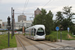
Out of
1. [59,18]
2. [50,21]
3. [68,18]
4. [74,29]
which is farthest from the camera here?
[59,18]

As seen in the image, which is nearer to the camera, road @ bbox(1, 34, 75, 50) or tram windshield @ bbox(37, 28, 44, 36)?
road @ bbox(1, 34, 75, 50)

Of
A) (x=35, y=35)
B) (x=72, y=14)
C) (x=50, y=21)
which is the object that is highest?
(x=72, y=14)

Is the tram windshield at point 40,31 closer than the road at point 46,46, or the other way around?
the road at point 46,46

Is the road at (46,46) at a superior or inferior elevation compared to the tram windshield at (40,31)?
inferior

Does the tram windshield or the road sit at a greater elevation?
the tram windshield

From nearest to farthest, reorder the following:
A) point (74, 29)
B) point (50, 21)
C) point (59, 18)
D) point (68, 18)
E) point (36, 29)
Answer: point (36, 29) → point (50, 21) → point (74, 29) → point (68, 18) → point (59, 18)

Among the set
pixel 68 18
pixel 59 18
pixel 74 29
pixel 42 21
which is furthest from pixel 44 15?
pixel 59 18

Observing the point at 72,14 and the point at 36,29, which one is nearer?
the point at 36,29

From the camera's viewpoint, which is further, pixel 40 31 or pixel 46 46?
pixel 40 31

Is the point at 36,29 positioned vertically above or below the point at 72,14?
below

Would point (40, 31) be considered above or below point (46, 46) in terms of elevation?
above

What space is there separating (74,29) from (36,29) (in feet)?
62.1

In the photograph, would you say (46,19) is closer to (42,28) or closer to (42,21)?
(42,21)

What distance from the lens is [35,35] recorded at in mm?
32719
